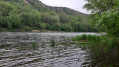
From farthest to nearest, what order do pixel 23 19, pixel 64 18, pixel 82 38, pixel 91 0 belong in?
pixel 64 18 → pixel 23 19 → pixel 91 0 → pixel 82 38

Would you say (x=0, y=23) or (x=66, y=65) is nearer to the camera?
(x=66, y=65)

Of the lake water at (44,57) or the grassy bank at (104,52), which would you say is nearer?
the lake water at (44,57)

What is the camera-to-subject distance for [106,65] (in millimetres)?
9539

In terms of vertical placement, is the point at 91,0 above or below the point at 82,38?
above

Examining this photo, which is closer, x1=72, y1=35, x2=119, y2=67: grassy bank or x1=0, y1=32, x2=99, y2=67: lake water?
x1=0, y1=32, x2=99, y2=67: lake water

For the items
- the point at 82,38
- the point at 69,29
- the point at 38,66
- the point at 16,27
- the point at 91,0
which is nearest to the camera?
the point at 38,66

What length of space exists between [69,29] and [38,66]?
137 metres

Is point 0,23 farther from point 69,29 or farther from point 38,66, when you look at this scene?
point 38,66

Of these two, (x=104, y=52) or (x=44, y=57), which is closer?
(x=44, y=57)

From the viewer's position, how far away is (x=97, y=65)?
9633mm

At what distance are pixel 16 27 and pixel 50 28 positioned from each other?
3774 cm

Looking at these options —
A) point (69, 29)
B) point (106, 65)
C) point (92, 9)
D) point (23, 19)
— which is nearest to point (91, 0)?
point (92, 9)

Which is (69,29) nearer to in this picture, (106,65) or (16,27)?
(16,27)

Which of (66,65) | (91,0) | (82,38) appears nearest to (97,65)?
(66,65)
